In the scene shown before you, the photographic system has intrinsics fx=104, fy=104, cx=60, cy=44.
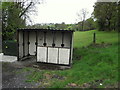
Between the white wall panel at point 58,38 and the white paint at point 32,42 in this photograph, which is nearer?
the white wall panel at point 58,38

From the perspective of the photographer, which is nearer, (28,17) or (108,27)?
(28,17)

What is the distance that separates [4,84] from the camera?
3910 mm

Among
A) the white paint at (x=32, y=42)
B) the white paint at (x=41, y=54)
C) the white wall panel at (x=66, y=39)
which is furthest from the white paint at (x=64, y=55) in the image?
the white paint at (x=32, y=42)

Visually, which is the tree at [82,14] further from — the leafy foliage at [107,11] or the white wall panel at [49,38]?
the white wall panel at [49,38]

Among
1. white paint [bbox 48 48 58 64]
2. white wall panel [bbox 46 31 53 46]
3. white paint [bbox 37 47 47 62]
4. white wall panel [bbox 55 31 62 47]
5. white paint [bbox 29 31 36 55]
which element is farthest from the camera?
white paint [bbox 29 31 36 55]

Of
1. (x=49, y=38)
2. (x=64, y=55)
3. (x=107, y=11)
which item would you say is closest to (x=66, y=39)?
(x=49, y=38)

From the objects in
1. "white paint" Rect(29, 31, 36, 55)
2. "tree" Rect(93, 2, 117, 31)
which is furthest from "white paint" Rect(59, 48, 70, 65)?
"tree" Rect(93, 2, 117, 31)

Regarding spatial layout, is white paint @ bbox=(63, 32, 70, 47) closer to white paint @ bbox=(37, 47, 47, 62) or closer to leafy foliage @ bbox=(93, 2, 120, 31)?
white paint @ bbox=(37, 47, 47, 62)

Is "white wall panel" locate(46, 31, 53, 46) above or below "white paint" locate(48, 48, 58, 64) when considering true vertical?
above

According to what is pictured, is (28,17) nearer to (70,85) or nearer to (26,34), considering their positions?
(26,34)

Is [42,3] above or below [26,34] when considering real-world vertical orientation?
above

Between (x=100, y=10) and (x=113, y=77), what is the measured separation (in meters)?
12.9

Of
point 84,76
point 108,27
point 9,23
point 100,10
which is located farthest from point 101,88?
point 108,27

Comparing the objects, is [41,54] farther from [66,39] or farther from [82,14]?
[82,14]
